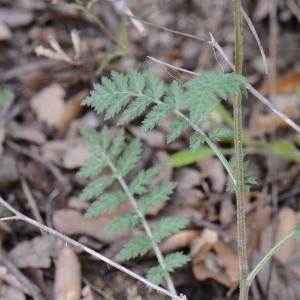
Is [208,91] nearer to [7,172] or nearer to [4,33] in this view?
[7,172]

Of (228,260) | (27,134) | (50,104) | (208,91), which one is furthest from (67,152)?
(208,91)

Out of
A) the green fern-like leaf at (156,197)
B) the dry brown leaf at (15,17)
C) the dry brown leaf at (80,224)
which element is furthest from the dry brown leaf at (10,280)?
the dry brown leaf at (15,17)

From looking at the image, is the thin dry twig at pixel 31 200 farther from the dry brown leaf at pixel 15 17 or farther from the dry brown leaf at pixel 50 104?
the dry brown leaf at pixel 15 17

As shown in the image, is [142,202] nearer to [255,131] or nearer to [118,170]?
[118,170]

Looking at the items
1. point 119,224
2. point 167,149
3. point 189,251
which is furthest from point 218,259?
point 167,149

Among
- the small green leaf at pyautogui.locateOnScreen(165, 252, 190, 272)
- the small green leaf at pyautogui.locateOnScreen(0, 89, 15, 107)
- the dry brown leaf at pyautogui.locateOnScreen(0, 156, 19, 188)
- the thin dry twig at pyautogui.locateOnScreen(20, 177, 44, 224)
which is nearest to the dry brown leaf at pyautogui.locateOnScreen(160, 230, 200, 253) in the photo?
the small green leaf at pyautogui.locateOnScreen(165, 252, 190, 272)

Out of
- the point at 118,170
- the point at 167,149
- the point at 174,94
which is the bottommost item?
the point at 167,149
